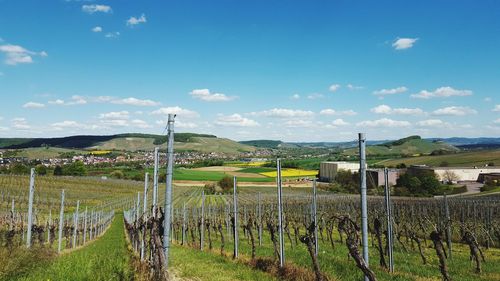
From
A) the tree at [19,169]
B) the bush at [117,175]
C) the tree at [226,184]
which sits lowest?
the tree at [226,184]

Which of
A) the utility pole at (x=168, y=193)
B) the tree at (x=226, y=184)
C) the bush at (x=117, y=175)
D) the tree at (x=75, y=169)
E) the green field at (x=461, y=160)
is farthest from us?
the green field at (x=461, y=160)

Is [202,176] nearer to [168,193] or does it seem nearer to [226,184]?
[226,184]

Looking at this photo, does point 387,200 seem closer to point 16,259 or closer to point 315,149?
point 315,149

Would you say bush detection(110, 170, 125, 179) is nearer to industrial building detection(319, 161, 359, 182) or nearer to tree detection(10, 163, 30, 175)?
tree detection(10, 163, 30, 175)

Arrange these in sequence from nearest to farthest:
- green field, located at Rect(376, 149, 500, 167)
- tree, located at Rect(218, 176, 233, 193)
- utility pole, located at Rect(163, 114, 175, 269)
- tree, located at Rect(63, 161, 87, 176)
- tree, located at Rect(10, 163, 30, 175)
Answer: utility pole, located at Rect(163, 114, 175, 269) < tree, located at Rect(10, 163, 30, 175) < tree, located at Rect(218, 176, 233, 193) < tree, located at Rect(63, 161, 87, 176) < green field, located at Rect(376, 149, 500, 167)

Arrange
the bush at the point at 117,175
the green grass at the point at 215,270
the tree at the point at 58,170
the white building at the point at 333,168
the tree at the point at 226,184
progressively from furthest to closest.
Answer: the bush at the point at 117,175 < the white building at the point at 333,168 < the tree at the point at 58,170 < the tree at the point at 226,184 < the green grass at the point at 215,270

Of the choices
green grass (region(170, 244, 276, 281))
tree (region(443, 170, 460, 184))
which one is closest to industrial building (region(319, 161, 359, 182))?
tree (region(443, 170, 460, 184))

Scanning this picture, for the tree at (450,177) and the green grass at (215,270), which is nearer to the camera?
the green grass at (215,270)

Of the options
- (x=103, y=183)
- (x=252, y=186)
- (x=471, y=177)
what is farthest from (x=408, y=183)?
(x=103, y=183)

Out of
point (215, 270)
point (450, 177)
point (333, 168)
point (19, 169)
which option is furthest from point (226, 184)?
point (215, 270)

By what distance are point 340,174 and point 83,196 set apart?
182 ft

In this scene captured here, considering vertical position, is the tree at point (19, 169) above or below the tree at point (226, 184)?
above

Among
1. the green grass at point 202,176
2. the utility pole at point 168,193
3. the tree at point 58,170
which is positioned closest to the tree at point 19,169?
the tree at point 58,170

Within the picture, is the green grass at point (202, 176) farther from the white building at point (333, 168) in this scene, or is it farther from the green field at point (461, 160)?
the green field at point (461, 160)
